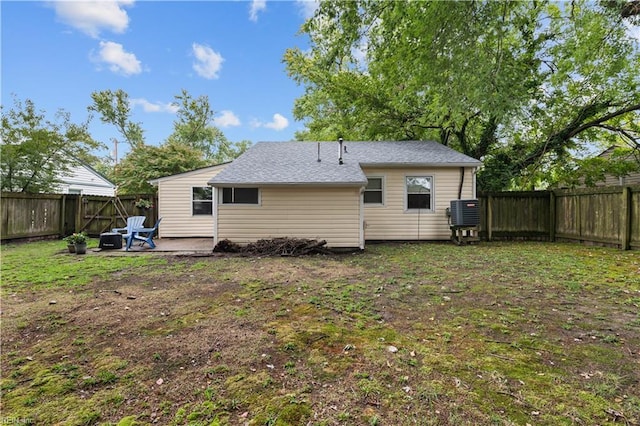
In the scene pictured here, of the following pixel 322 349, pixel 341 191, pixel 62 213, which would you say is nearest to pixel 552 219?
pixel 341 191

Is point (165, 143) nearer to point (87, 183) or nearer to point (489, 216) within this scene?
point (87, 183)

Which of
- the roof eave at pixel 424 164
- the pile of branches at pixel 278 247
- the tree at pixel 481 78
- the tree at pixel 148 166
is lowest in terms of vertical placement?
the pile of branches at pixel 278 247

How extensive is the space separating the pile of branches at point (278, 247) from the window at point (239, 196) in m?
1.23

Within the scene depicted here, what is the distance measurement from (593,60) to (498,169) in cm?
438

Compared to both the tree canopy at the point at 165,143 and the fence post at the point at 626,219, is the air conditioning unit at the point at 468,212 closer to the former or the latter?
the fence post at the point at 626,219

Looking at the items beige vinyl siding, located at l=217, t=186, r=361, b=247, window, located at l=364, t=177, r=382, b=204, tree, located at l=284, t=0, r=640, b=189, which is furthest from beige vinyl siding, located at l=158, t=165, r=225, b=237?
tree, located at l=284, t=0, r=640, b=189

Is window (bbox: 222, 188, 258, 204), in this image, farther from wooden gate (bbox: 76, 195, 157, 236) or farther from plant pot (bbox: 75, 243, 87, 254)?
wooden gate (bbox: 76, 195, 157, 236)

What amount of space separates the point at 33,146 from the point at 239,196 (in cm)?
864

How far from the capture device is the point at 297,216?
28.8ft

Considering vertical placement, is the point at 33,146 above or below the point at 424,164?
above

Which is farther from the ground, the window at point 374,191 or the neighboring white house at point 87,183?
the neighboring white house at point 87,183

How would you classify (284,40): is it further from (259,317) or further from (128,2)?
(259,317)

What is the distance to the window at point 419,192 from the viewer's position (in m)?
10.1

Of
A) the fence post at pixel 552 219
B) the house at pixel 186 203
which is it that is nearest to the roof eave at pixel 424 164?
the fence post at pixel 552 219
